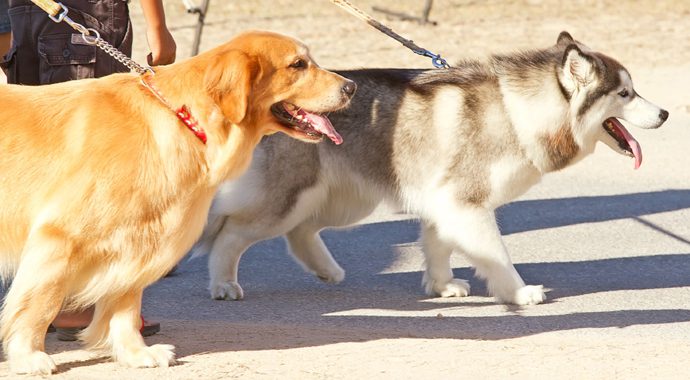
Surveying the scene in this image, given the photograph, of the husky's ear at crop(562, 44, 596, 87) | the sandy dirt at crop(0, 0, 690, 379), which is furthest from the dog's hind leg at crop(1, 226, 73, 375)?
the husky's ear at crop(562, 44, 596, 87)

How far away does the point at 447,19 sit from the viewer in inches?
733

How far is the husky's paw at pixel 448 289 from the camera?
6832 mm

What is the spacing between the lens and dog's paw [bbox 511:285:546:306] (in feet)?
21.4

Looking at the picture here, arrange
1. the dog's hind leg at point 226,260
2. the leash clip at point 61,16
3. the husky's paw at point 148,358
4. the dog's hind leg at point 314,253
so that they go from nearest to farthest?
1. the husky's paw at point 148,358
2. the leash clip at point 61,16
3. the dog's hind leg at point 226,260
4. the dog's hind leg at point 314,253

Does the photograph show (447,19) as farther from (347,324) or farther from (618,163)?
(347,324)

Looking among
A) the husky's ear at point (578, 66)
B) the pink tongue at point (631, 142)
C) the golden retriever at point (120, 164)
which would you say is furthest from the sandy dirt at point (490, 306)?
the husky's ear at point (578, 66)

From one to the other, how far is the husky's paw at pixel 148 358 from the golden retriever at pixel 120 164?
0.95 feet

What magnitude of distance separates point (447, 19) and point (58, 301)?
14.5m

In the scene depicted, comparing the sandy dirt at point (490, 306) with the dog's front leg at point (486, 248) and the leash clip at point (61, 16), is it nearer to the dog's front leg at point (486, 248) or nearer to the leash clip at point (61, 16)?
the dog's front leg at point (486, 248)

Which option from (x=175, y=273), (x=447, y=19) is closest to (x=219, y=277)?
(x=175, y=273)

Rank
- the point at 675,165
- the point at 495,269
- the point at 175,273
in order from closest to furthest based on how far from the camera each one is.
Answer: the point at 495,269
the point at 175,273
the point at 675,165

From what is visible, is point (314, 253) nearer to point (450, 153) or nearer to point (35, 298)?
point (450, 153)

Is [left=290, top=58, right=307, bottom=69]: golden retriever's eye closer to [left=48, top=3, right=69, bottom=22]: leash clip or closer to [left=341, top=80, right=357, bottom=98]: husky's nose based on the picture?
[left=341, top=80, right=357, bottom=98]: husky's nose

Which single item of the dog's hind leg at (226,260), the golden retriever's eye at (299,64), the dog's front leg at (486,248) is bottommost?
the dog's hind leg at (226,260)
